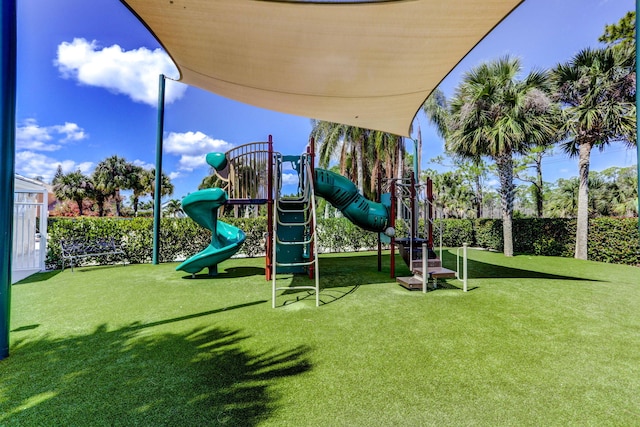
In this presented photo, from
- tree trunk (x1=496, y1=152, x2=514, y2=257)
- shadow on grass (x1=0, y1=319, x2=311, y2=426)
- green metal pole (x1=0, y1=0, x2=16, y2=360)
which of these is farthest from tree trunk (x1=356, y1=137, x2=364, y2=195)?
green metal pole (x1=0, y1=0, x2=16, y2=360)

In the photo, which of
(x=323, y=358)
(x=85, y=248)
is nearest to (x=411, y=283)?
(x=323, y=358)

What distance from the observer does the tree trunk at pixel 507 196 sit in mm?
11070

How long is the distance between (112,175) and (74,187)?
13.0 feet

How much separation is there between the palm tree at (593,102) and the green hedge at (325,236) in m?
0.56

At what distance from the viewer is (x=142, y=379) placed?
2504 millimetres

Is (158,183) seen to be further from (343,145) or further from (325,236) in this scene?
(343,145)

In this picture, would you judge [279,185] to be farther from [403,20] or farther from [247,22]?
[403,20]

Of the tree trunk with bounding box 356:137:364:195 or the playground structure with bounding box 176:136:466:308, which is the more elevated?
the tree trunk with bounding box 356:137:364:195

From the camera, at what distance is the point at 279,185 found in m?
6.38

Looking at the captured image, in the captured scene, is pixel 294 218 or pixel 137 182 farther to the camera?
pixel 137 182

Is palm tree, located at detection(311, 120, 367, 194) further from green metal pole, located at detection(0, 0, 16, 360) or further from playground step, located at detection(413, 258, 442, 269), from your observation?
green metal pole, located at detection(0, 0, 16, 360)

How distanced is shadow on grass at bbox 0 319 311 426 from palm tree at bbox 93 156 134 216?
37.4 metres

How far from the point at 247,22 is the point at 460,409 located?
4.85 m

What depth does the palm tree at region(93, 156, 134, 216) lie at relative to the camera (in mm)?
33250
